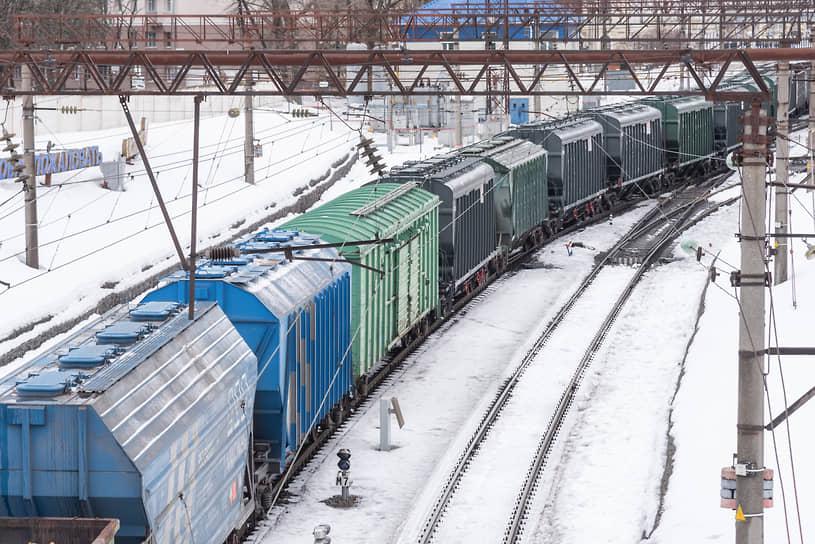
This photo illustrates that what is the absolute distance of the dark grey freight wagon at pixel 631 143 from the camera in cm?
4756

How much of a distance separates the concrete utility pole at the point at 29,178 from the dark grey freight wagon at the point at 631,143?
69.6 feet

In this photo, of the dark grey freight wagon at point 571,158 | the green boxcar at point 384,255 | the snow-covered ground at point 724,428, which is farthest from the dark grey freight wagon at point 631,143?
the green boxcar at point 384,255

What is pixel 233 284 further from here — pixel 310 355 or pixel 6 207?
pixel 6 207

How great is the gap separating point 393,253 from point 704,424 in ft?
22.1

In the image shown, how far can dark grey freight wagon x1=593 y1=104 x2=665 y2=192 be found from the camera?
1873 inches

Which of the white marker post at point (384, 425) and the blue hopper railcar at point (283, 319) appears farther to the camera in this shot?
the white marker post at point (384, 425)

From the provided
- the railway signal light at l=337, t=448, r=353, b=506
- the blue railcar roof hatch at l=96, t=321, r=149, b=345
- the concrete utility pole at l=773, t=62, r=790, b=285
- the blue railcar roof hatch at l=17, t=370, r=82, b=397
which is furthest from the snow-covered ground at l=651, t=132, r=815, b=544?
the blue railcar roof hatch at l=17, t=370, r=82, b=397

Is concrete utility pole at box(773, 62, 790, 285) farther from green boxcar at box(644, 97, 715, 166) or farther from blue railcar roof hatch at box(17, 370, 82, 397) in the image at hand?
blue railcar roof hatch at box(17, 370, 82, 397)

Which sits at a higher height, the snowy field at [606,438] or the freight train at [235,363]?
the freight train at [235,363]

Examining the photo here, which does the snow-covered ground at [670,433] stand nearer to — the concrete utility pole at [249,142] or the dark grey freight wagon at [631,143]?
the dark grey freight wagon at [631,143]

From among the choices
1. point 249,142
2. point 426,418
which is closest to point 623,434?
point 426,418

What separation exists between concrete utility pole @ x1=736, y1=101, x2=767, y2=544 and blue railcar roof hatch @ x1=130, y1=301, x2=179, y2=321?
20.7ft

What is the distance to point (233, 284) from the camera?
16.4 metres

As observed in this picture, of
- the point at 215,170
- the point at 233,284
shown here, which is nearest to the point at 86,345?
the point at 233,284
